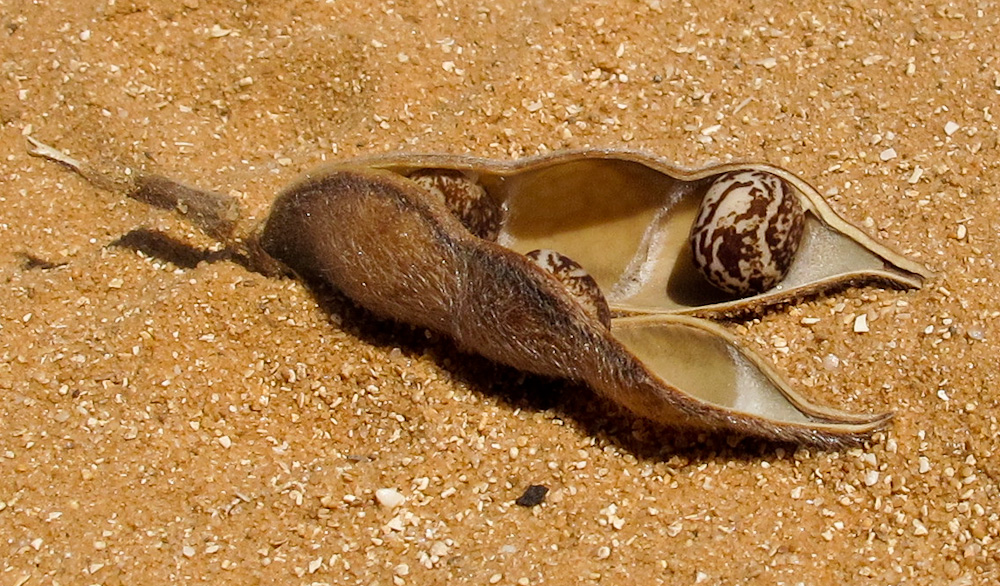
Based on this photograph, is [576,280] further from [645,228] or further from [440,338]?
[440,338]

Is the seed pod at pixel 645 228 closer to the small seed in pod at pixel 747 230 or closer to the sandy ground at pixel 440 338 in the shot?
the small seed in pod at pixel 747 230

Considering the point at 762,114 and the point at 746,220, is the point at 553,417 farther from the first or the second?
the point at 762,114

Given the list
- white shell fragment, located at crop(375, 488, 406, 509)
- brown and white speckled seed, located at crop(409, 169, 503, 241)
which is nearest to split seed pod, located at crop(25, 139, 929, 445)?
brown and white speckled seed, located at crop(409, 169, 503, 241)

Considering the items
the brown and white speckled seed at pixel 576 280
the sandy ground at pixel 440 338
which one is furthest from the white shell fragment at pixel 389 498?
the brown and white speckled seed at pixel 576 280

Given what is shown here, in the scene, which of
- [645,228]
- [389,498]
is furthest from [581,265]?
[389,498]

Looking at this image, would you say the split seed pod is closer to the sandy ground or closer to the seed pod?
the seed pod

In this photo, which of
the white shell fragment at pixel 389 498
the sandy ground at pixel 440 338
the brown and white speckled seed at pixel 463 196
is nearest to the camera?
the sandy ground at pixel 440 338
